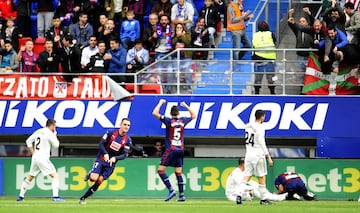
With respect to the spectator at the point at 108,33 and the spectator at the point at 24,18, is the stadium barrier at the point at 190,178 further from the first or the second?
the spectator at the point at 24,18

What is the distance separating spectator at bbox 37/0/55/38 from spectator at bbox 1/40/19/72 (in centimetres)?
169

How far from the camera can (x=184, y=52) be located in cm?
2981

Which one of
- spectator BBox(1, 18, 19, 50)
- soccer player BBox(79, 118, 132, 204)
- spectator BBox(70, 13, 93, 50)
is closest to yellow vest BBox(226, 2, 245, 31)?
spectator BBox(70, 13, 93, 50)

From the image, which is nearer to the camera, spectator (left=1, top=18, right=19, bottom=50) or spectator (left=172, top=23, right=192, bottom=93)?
spectator (left=172, top=23, right=192, bottom=93)

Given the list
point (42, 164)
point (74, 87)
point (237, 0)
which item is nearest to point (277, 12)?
point (237, 0)

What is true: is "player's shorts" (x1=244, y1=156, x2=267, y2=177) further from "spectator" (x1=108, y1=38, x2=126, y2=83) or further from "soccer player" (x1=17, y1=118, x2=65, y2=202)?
"spectator" (x1=108, y1=38, x2=126, y2=83)

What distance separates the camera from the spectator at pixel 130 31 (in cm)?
3089

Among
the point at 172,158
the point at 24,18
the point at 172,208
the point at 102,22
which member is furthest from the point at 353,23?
the point at 24,18

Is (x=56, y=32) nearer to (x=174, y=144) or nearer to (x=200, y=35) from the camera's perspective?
(x=200, y=35)

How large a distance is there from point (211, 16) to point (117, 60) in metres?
2.75

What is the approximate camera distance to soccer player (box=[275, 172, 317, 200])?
27.3 m

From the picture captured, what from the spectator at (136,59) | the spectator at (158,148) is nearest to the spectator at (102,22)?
the spectator at (136,59)

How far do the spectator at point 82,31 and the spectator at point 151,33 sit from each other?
62.8 inches

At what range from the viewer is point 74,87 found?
100.0ft
